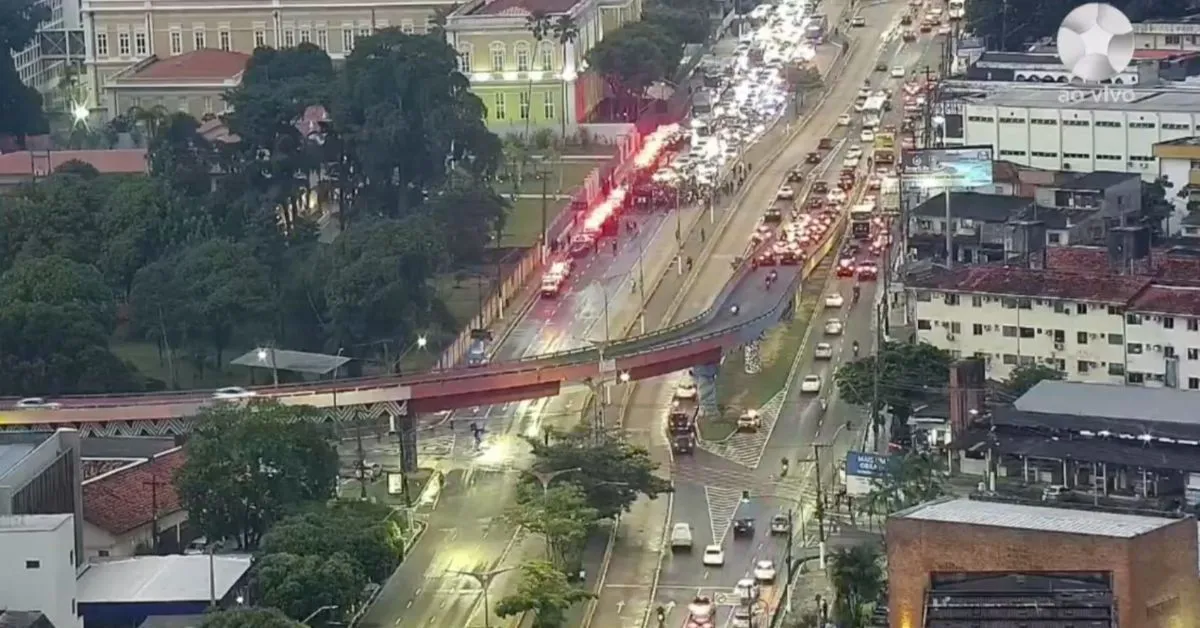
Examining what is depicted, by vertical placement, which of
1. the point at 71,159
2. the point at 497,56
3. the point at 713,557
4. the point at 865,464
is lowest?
the point at 713,557

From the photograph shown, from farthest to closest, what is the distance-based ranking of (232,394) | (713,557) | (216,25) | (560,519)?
(216,25) < (232,394) < (713,557) < (560,519)

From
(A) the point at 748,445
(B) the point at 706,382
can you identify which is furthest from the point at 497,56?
(A) the point at 748,445

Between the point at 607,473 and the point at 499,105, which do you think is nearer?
the point at 607,473

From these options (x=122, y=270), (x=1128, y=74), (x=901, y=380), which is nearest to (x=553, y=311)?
(x=122, y=270)

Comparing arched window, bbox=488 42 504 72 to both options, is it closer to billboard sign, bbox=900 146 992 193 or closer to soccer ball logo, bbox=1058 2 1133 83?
soccer ball logo, bbox=1058 2 1133 83

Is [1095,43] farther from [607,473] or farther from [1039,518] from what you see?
[1039,518]

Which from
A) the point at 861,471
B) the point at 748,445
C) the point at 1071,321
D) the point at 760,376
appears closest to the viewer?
the point at 861,471
